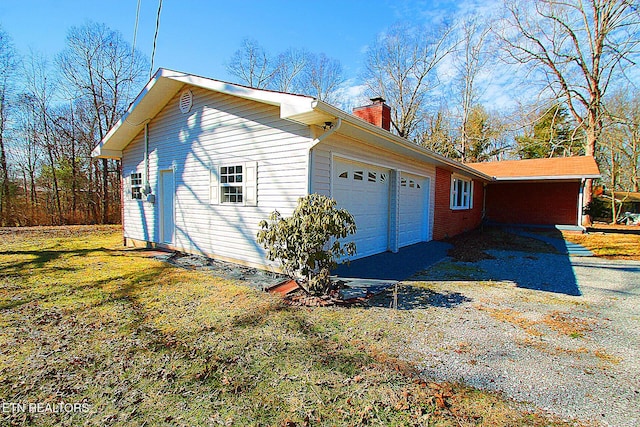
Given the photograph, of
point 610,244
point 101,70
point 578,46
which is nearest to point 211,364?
point 610,244

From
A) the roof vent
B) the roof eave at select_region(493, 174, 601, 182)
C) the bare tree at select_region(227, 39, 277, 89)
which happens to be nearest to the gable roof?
the roof vent

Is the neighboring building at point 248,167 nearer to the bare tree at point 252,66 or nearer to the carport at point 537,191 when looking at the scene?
the carport at point 537,191

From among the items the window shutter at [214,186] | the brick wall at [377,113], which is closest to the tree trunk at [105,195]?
the window shutter at [214,186]

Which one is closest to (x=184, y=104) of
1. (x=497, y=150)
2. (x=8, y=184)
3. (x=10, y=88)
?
(x=8, y=184)

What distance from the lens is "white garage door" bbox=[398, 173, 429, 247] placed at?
8.85 metres

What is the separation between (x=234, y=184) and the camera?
6.86 meters

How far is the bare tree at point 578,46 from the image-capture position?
628 inches

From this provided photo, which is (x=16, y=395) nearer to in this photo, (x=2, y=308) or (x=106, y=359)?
(x=106, y=359)

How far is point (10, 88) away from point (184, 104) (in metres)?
15.5

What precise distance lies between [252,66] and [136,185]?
19.3m

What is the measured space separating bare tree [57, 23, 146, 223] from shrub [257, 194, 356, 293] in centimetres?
1732

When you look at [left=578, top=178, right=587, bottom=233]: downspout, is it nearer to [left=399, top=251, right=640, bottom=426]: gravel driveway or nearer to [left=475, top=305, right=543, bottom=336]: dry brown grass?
[left=399, top=251, right=640, bottom=426]: gravel driveway

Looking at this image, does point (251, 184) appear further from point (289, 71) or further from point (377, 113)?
point (289, 71)

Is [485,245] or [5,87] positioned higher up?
[5,87]
